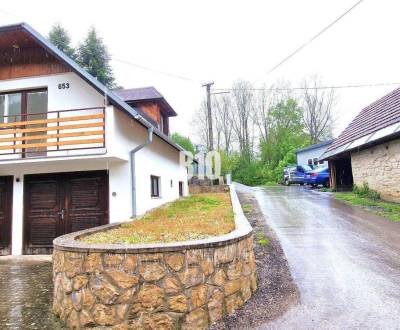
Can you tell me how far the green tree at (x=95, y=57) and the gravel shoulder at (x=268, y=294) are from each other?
24.4 meters

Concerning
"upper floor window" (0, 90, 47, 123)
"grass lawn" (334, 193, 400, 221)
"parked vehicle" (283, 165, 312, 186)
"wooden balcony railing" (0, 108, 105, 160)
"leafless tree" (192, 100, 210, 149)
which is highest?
"leafless tree" (192, 100, 210, 149)

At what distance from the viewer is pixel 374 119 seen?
49.7 feet

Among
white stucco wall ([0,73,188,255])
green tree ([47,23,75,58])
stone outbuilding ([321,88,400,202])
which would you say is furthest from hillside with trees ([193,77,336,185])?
white stucco wall ([0,73,188,255])

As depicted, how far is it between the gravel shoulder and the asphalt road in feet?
0.43

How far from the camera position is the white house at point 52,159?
8.39m

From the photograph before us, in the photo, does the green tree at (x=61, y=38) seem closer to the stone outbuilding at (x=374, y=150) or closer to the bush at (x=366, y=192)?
the stone outbuilding at (x=374, y=150)

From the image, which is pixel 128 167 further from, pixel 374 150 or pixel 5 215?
pixel 374 150

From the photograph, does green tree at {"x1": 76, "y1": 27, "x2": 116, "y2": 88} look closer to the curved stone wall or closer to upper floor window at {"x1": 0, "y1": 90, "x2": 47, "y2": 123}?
upper floor window at {"x1": 0, "y1": 90, "x2": 47, "y2": 123}

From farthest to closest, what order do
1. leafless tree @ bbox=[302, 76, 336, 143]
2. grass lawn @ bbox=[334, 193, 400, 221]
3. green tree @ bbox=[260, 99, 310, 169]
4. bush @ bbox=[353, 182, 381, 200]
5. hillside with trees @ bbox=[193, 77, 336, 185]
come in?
leafless tree @ bbox=[302, 76, 336, 143] → hillside with trees @ bbox=[193, 77, 336, 185] → green tree @ bbox=[260, 99, 310, 169] → bush @ bbox=[353, 182, 381, 200] → grass lawn @ bbox=[334, 193, 400, 221]

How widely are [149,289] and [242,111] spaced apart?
3467cm

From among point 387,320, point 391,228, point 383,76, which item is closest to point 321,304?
point 387,320

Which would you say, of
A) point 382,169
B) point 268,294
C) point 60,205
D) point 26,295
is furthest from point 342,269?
point 382,169

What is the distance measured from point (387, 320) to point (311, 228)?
16.1 feet

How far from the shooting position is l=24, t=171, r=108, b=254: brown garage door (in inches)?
347
